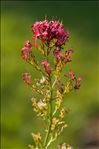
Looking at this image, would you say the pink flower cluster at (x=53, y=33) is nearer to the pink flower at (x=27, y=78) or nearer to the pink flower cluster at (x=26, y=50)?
the pink flower cluster at (x=26, y=50)

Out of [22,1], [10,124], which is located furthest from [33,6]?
[10,124]

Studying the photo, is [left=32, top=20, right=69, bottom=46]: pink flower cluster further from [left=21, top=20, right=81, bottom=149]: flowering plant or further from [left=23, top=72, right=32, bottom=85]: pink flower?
[left=23, top=72, right=32, bottom=85]: pink flower

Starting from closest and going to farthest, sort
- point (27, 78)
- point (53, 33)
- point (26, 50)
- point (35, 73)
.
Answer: point (53, 33)
point (26, 50)
point (27, 78)
point (35, 73)

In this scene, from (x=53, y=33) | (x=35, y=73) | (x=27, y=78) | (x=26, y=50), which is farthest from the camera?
(x=35, y=73)

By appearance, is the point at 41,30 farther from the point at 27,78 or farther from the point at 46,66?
the point at 27,78

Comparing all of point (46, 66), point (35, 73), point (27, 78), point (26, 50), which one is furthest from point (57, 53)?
point (35, 73)

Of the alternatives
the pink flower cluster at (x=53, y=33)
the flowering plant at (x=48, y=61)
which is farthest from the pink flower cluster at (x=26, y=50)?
the pink flower cluster at (x=53, y=33)

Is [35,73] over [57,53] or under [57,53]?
over

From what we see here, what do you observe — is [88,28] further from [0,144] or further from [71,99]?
[0,144]

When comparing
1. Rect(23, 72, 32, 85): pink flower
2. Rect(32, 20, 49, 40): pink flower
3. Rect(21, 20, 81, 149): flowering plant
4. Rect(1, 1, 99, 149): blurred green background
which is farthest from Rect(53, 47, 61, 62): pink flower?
Rect(1, 1, 99, 149): blurred green background
